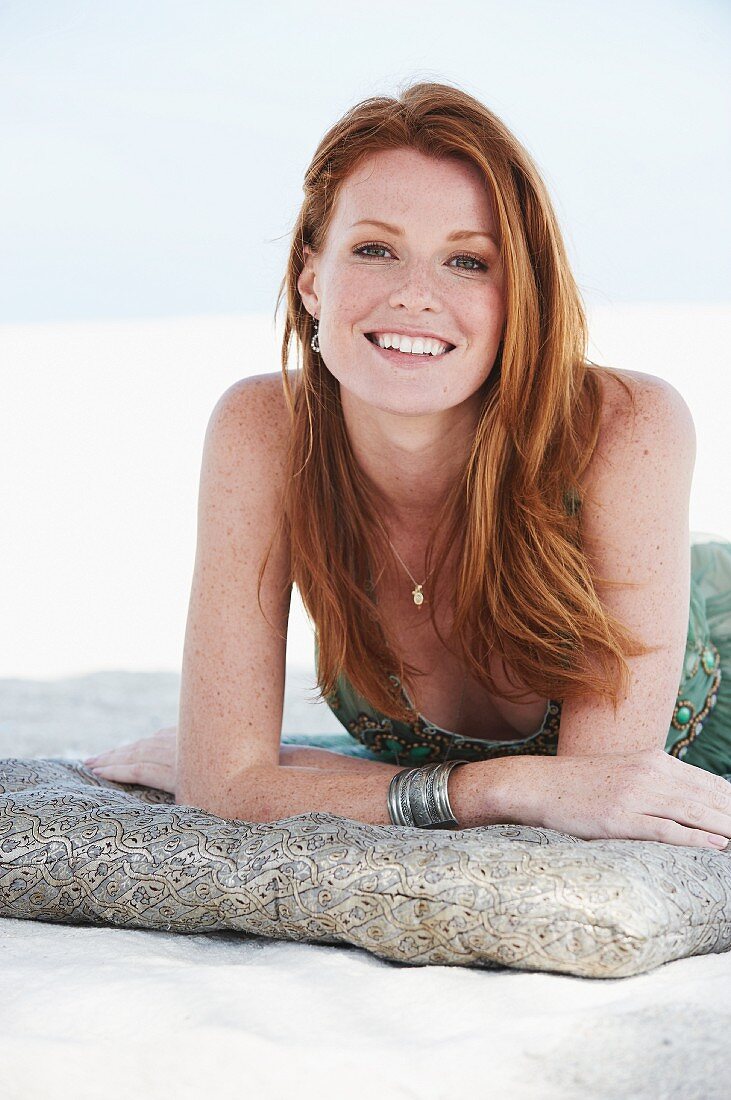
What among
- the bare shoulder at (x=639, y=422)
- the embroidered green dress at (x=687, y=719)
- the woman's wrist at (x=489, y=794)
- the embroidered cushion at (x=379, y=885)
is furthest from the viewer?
the embroidered green dress at (x=687, y=719)

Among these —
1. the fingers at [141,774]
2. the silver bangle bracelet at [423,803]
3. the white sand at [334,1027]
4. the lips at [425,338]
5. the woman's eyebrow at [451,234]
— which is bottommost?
the white sand at [334,1027]

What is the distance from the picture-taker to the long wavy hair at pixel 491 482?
6.45 ft

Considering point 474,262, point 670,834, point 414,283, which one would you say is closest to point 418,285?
point 414,283

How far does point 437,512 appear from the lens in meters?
2.26

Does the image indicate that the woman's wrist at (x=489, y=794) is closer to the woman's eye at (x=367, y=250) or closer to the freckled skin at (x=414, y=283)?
the freckled skin at (x=414, y=283)

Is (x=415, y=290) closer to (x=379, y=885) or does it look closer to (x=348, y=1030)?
(x=379, y=885)

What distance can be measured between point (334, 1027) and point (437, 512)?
1235mm

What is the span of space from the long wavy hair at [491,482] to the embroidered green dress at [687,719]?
11 centimetres

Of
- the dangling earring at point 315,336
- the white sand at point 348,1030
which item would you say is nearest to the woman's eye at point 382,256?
the dangling earring at point 315,336

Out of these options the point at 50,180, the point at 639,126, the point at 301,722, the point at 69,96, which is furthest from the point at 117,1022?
the point at 50,180

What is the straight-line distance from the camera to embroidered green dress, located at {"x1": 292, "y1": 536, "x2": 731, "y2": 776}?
233cm

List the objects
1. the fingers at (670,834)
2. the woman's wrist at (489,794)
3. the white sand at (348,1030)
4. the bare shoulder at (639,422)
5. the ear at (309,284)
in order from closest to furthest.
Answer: the white sand at (348,1030), the fingers at (670,834), the woman's wrist at (489,794), the bare shoulder at (639,422), the ear at (309,284)

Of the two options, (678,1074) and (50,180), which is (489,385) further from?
(50,180)

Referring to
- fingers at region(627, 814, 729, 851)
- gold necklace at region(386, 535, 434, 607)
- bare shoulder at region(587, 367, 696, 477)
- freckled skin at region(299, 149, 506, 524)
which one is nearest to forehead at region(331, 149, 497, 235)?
freckled skin at region(299, 149, 506, 524)
